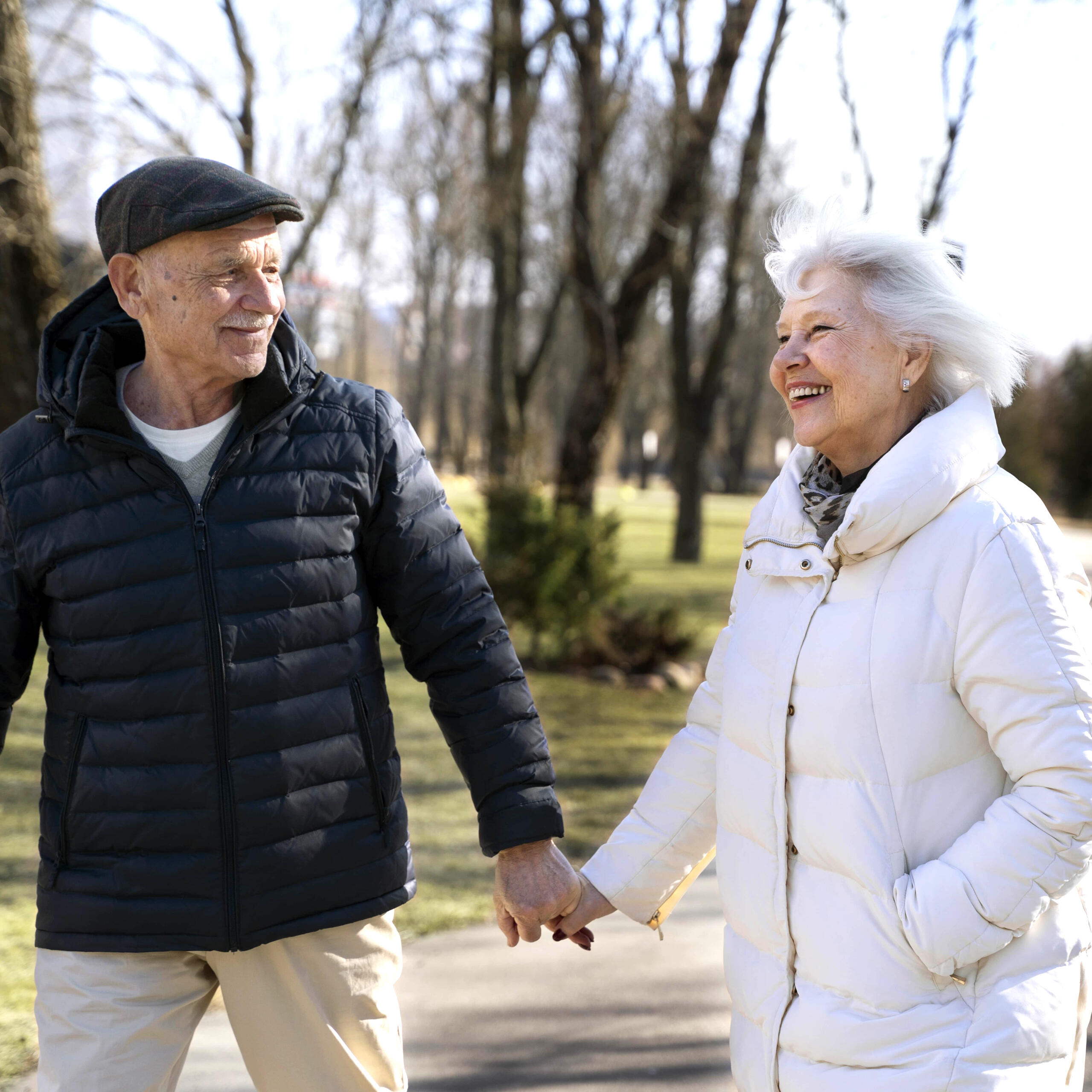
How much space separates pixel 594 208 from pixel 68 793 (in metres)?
9.52

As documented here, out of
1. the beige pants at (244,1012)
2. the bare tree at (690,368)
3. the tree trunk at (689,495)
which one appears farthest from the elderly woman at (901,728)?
the tree trunk at (689,495)

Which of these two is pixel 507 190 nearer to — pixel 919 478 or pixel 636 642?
pixel 636 642

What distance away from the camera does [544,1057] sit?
3.42 meters

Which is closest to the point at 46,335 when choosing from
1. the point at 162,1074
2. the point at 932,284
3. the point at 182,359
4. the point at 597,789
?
the point at 182,359

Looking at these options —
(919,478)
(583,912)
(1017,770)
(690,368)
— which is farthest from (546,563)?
(690,368)

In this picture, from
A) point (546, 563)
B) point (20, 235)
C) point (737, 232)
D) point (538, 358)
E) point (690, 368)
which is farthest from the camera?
point (690, 368)

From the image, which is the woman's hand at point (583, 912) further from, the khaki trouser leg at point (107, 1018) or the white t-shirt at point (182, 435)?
the white t-shirt at point (182, 435)

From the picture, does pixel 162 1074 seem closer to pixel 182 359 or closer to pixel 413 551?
pixel 413 551

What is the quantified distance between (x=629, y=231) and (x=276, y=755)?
30698 millimetres

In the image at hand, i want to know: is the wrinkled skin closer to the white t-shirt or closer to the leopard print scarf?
the white t-shirt

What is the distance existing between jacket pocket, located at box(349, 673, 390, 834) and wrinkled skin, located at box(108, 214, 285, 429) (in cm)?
61

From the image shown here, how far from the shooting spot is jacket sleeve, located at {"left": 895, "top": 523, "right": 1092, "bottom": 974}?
1795 mm

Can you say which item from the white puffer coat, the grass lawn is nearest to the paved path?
the grass lawn

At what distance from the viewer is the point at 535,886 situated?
8.24 feet
